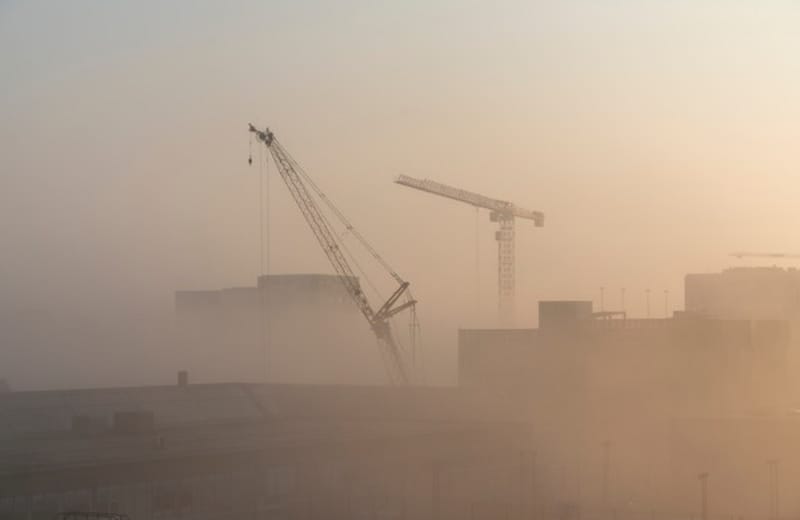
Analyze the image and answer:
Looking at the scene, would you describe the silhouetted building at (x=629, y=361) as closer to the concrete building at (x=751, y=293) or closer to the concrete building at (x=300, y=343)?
the concrete building at (x=751, y=293)

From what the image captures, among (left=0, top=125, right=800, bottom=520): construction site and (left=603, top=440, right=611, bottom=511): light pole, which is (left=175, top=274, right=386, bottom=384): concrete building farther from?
(left=603, top=440, right=611, bottom=511): light pole

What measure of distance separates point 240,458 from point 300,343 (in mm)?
74008

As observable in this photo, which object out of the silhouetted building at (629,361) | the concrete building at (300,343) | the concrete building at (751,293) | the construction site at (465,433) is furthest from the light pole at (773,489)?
the concrete building at (300,343)

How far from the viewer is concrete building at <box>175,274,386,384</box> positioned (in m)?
110

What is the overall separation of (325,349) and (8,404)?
65912 mm

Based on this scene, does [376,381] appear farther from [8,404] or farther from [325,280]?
[8,404]

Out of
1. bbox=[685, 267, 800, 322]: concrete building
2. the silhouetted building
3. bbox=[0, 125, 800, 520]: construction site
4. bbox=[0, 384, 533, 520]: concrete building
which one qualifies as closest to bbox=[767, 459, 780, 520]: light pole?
bbox=[0, 125, 800, 520]: construction site

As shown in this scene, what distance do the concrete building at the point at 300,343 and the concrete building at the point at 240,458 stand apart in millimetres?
52864

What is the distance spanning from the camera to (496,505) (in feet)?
137

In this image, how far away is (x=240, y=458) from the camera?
37.2 meters

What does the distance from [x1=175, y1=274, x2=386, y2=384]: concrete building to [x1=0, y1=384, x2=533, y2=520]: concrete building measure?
173 ft

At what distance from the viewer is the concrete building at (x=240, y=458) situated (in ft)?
109

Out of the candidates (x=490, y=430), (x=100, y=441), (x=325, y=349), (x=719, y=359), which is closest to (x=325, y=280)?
(x=325, y=349)

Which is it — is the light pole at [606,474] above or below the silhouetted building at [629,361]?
below
